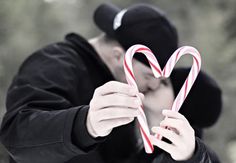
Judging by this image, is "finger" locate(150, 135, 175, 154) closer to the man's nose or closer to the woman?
the woman

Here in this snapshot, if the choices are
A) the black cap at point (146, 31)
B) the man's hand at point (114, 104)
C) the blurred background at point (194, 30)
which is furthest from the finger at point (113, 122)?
the blurred background at point (194, 30)

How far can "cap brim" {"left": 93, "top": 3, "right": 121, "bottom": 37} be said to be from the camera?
2.92ft

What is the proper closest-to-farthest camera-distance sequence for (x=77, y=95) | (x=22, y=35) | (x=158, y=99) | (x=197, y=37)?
(x=77, y=95) < (x=158, y=99) < (x=22, y=35) < (x=197, y=37)

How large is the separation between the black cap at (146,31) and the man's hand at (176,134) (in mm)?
259

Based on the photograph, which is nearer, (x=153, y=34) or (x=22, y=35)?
(x=153, y=34)

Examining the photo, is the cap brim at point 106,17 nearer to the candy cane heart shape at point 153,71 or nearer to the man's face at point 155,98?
the man's face at point 155,98

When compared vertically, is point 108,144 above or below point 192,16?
above

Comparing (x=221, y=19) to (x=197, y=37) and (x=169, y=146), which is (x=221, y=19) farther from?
(x=169, y=146)

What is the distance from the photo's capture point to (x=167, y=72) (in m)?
0.62

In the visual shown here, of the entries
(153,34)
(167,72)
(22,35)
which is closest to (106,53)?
(153,34)

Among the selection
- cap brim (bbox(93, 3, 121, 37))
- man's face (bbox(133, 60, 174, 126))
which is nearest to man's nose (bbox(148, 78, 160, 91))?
man's face (bbox(133, 60, 174, 126))

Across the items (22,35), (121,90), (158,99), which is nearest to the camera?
(121,90)

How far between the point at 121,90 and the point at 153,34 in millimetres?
305

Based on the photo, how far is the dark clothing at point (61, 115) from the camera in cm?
60
